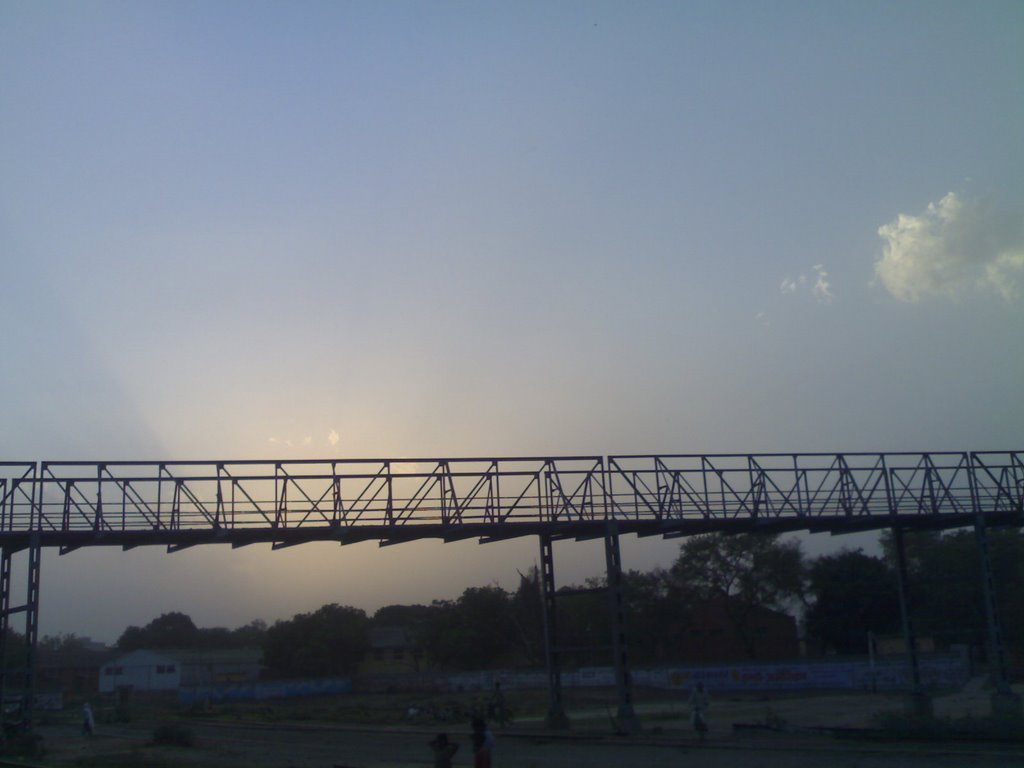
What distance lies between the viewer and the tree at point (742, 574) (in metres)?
86.1

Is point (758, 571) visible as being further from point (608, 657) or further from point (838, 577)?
point (608, 657)

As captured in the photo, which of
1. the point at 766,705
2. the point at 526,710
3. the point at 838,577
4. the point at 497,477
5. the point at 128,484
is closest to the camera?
the point at 128,484

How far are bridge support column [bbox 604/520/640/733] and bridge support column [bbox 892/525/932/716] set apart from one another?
34.8ft

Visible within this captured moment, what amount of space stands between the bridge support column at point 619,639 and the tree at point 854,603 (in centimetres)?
4606

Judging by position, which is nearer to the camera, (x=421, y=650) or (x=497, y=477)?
(x=497, y=477)

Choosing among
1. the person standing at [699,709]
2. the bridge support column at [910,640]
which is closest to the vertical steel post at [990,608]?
the bridge support column at [910,640]

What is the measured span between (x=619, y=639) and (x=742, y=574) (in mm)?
54074

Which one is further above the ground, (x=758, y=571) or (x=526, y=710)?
(x=758, y=571)

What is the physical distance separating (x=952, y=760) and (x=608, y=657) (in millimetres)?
59836

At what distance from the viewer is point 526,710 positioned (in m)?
55.3

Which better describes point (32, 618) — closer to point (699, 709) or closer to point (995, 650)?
point (699, 709)

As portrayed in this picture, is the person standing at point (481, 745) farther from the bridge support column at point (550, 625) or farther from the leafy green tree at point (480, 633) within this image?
the leafy green tree at point (480, 633)

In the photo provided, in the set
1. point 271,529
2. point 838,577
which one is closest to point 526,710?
point 271,529

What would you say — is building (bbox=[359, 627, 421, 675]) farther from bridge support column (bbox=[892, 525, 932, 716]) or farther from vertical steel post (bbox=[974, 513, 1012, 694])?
vertical steel post (bbox=[974, 513, 1012, 694])
